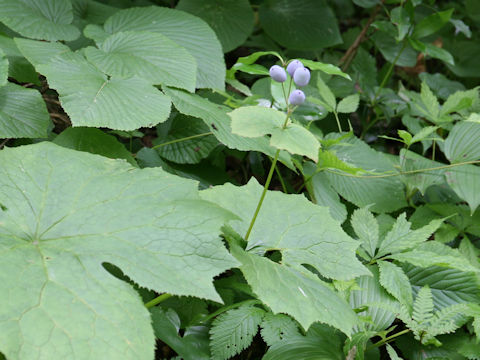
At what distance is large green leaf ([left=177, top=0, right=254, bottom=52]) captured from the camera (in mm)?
2504

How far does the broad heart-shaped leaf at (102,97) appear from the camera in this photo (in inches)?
50.5

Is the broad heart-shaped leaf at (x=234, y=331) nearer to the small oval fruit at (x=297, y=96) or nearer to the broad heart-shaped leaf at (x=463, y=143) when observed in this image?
the small oval fruit at (x=297, y=96)

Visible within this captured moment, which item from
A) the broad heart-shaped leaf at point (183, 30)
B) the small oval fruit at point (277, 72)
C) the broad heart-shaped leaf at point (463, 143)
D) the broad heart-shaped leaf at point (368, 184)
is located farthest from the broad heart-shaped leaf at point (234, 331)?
the broad heart-shaped leaf at point (463, 143)

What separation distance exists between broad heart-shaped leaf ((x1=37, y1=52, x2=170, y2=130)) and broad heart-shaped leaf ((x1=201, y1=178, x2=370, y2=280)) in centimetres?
36

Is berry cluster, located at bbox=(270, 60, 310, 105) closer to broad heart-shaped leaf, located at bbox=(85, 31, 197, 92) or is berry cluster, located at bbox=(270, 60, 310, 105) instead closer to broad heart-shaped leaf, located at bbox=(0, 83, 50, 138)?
broad heart-shaped leaf, located at bbox=(85, 31, 197, 92)

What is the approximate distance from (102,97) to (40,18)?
0.65 m

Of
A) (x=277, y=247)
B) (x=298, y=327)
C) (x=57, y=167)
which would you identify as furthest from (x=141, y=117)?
(x=298, y=327)

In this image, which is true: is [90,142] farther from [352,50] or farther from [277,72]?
[352,50]

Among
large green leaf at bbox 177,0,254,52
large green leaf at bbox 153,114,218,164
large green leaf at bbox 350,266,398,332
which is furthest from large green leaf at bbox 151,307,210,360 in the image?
large green leaf at bbox 177,0,254,52

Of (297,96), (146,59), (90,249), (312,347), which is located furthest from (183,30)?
(312,347)

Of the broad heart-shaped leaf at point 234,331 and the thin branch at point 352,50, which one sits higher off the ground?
the thin branch at point 352,50

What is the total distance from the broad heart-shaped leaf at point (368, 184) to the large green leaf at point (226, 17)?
922mm

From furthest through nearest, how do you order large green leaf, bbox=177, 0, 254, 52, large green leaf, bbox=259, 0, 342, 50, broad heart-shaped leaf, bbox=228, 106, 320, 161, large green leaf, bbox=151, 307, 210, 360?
large green leaf, bbox=259, 0, 342, 50 → large green leaf, bbox=177, 0, 254, 52 → large green leaf, bbox=151, 307, 210, 360 → broad heart-shaped leaf, bbox=228, 106, 320, 161

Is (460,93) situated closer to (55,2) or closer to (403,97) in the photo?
(403,97)
